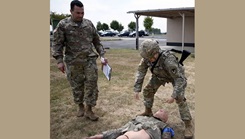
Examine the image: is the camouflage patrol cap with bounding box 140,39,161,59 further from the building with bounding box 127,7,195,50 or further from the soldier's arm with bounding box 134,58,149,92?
the building with bounding box 127,7,195,50

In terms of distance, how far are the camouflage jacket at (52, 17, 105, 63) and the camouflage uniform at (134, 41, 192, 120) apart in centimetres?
83

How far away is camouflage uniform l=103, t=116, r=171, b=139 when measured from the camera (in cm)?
265

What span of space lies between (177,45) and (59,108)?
1348 cm

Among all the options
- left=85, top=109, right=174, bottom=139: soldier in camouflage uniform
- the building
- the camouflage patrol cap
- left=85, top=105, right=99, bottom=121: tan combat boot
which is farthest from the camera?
the building

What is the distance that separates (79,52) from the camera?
3.38m

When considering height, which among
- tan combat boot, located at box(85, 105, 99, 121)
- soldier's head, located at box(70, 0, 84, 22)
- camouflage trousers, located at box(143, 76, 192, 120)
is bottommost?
tan combat boot, located at box(85, 105, 99, 121)

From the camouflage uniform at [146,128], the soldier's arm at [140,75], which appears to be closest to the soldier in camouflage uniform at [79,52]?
the soldier's arm at [140,75]

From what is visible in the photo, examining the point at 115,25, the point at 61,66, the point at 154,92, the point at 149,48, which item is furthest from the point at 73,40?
the point at 115,25

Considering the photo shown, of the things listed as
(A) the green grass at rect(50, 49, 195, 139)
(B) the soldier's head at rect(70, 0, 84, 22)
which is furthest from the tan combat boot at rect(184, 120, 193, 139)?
(B) the soldier's head at rect(70, 0, 84, 22)

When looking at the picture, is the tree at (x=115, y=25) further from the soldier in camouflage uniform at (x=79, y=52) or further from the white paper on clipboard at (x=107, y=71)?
the white paper on clipboard at (x=107, y=71)

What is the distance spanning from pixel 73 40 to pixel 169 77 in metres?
1.34

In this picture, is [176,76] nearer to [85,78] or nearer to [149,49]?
[149,49]

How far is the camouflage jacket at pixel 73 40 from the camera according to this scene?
328cm

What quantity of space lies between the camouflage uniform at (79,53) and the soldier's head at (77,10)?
84 mm
